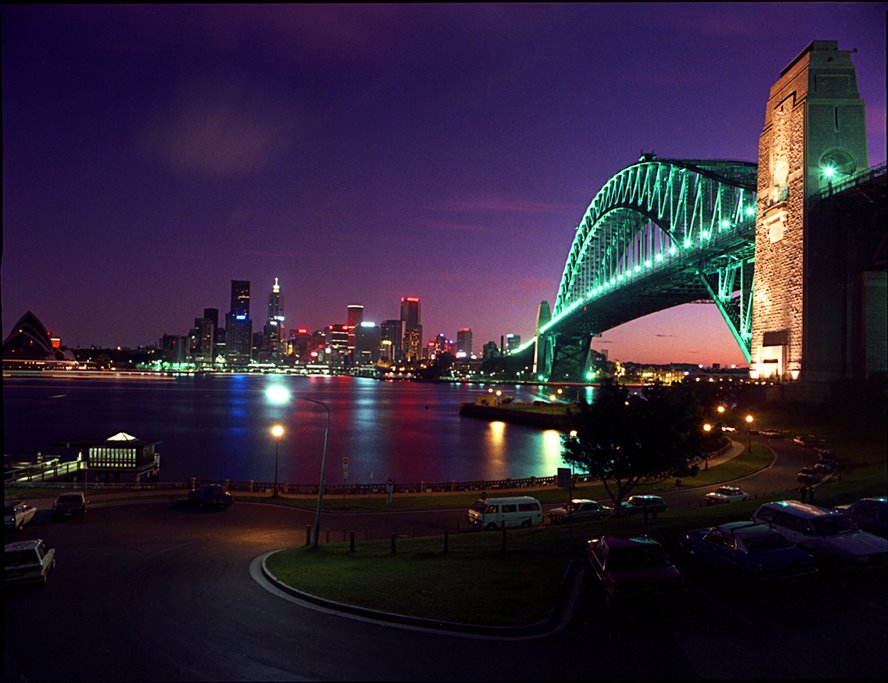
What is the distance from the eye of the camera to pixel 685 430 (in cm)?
2816

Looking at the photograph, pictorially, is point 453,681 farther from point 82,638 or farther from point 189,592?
point 189,592

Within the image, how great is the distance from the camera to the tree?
1096 inches

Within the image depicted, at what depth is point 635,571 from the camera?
12.2m

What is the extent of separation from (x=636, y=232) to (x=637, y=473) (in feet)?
351

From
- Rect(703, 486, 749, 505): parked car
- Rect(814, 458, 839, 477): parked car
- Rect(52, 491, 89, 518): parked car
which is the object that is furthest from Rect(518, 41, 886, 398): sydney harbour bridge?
Rect(52, 491, 89, 518): parked car

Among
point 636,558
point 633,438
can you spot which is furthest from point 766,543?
point 633,438

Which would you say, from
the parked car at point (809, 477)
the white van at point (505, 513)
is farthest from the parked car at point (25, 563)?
the parked car at point (809, 477)

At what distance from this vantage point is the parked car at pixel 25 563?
14962mm

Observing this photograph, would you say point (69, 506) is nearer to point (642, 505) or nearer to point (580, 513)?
point (580, 513)

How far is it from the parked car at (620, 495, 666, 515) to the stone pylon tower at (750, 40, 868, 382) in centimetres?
2230

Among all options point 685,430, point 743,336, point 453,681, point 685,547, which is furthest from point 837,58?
point 453,681

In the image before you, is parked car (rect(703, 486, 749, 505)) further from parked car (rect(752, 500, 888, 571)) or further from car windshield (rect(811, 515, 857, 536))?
car windshield (rect(811, 515, 857, 536))

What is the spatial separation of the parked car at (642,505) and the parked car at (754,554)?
1331cm

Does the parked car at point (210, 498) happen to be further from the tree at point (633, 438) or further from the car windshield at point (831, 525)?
the car windshield at point (831, 525)
